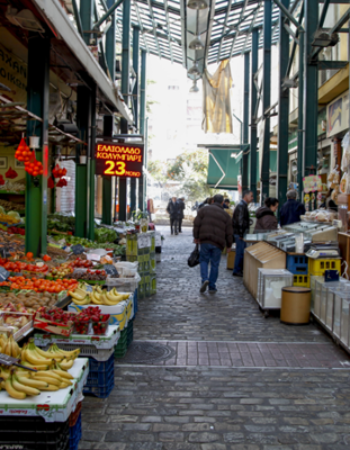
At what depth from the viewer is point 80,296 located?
586cm

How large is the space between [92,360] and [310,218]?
593 cm

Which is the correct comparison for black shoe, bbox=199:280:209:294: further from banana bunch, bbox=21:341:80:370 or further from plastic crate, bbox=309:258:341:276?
banana bunch, bbox=21:341:80:370

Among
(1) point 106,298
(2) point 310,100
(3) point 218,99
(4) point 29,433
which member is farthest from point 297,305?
(3) point 218,99

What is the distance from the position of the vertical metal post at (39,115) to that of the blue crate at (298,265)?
13.5 ft

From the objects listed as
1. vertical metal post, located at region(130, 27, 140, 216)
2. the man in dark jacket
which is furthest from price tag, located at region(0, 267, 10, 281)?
vertical metal post, located at region(130, 27, 140, 216)

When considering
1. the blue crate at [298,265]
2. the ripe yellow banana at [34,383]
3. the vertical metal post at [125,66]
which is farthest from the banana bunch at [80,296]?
the vertical metal post at [125,66]

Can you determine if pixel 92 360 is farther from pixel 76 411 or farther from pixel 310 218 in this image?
pixel 310 218

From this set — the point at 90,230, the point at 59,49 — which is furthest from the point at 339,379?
the point at 90,230

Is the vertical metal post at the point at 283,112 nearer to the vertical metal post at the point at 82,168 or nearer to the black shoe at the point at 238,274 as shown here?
the black shoe at the point at 238,274

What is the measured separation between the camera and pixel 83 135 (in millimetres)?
11586

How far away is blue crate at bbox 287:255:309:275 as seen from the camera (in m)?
7.63

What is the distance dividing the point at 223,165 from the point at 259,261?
50.9 feet

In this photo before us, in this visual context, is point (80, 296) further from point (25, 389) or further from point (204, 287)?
point (204, 287)

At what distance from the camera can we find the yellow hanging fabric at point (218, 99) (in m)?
17.9
